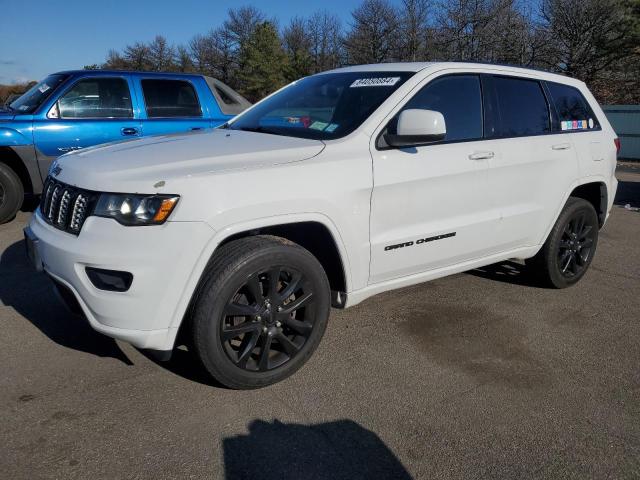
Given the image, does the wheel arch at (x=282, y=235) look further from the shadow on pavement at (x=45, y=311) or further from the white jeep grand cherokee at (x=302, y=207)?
the shadow on pavement at (x=45, y=311)

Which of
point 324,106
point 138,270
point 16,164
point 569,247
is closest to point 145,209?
point 138,270

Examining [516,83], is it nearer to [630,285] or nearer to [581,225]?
[581,225]

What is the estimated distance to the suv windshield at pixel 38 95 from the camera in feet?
21.4

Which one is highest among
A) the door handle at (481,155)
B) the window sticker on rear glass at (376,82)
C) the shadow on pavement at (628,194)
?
the window sticker on rear glass at (376,82)

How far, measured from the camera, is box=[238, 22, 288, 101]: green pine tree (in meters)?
51.5

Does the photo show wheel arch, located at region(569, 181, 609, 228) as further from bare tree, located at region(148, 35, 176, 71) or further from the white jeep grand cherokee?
bare tree, located at region(148, 35, 176, 71)

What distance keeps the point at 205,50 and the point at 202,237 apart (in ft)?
203

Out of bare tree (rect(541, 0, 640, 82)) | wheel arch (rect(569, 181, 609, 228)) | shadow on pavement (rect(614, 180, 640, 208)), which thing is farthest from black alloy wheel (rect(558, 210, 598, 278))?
bare tree (rect(541, 0, 640, 82))

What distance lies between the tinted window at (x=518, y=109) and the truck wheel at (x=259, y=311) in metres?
1.81

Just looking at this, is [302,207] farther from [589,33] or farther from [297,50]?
[297,50]

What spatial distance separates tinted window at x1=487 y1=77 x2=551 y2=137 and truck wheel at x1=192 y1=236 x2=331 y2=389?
5.93 ft

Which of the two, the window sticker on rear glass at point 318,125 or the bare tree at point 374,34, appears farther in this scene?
the bare tree at point 374,34

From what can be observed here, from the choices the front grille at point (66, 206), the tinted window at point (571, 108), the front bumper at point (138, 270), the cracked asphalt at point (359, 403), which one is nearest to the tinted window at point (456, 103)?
the tinted window at point (571, 108)

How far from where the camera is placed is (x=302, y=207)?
2.82 meters
